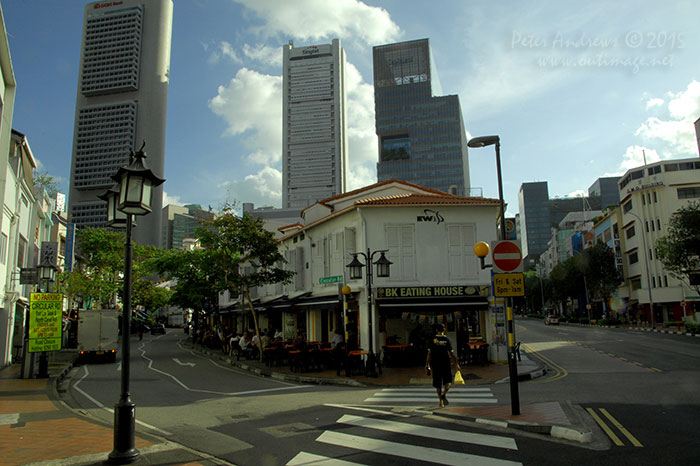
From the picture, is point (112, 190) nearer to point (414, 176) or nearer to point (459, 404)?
point (459, 404)

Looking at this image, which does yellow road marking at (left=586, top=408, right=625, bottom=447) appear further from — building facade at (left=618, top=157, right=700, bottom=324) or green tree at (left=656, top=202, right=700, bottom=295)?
building facade at (left=618, top=157, right=700, bottom=324)

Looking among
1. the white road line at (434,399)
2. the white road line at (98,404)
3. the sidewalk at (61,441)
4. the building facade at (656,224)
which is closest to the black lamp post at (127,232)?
the sidewalk at (61,441)

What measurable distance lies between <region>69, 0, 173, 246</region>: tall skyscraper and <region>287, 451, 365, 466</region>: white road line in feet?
536

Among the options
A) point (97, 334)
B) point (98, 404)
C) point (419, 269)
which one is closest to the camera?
point (98, 404)

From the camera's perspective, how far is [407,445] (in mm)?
7176

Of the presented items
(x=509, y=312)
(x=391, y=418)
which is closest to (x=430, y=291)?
(x=509, y=312)

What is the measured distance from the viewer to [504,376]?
637 inches

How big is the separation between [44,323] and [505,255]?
53.0 ft

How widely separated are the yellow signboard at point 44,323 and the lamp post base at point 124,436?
12.8 m

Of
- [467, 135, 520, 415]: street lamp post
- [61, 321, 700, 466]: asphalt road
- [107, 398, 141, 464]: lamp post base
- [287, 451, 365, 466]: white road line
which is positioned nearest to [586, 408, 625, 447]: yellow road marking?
[61, 321, 700, 466]: asphalt road

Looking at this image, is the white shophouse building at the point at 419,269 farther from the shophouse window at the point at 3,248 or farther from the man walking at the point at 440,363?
the shophouse window at the point at 3,248

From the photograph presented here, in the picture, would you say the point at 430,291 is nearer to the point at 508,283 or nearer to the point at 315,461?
the point at 508,283

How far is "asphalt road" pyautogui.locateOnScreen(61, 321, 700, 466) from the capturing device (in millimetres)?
6672

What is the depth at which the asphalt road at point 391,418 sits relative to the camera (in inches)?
263
